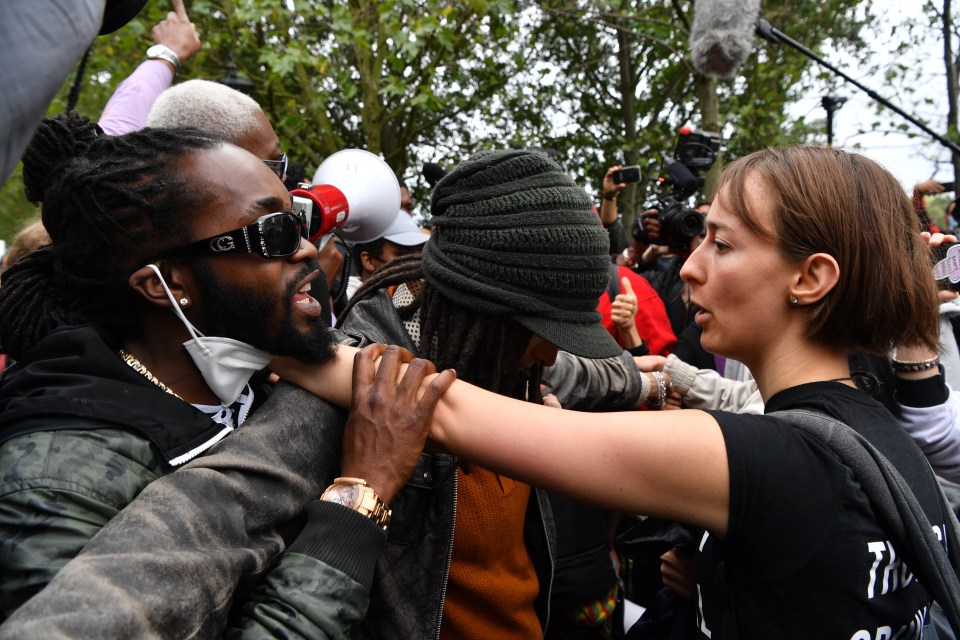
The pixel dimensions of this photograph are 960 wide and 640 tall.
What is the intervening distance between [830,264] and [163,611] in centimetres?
145

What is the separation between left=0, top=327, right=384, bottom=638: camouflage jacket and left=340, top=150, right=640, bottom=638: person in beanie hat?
38 centimetres

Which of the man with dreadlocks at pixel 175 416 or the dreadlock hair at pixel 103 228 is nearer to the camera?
the man with dreadlocks at pixel 175 416

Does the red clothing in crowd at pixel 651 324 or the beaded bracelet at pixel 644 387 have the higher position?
the beaded bracelet at pixel 644 387

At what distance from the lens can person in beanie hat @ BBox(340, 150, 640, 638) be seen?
1679 mm

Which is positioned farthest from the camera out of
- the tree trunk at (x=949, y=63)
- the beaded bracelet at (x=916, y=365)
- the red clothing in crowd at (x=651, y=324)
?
the tree trunk at (x=949, y=63)

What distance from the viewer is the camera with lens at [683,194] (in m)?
4.52

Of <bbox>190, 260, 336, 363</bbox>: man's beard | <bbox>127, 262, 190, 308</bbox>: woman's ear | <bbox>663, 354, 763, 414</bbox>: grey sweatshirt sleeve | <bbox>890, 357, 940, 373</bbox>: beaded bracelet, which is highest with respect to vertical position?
<bbox>127, 262, 190, 308</bbox>: woman's ear

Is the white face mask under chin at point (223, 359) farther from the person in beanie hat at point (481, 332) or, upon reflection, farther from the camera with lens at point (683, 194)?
the camera with lens at point (683, 194)

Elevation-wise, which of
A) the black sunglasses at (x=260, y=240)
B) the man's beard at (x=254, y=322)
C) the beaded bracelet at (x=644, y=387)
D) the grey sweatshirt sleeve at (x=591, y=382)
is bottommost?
the beaded bracelet at (x=644, y=387)

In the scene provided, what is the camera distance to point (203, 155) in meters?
1.52

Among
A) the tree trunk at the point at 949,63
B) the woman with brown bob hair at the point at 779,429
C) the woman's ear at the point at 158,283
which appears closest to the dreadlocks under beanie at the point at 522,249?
the woman with brown bob hair at the point at 779,429

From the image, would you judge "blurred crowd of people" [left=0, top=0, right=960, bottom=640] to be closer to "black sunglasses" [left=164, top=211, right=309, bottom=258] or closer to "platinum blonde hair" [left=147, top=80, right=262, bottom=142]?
"black sunglasses" [left=164, top=211, right=309, bottom=258]

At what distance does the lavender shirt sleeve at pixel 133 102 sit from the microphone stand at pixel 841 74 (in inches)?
138

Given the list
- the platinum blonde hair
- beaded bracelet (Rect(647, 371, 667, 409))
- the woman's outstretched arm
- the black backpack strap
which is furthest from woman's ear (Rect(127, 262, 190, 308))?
beaded bracelet (Rect(647, 371, 667, 409))
